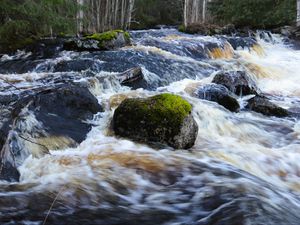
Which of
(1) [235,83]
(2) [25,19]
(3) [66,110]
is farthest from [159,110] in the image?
(2) [25,19]

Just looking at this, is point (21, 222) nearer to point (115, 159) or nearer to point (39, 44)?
point (115, 159)

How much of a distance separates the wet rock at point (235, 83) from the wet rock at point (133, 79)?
6.05 ft

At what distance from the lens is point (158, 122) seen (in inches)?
239

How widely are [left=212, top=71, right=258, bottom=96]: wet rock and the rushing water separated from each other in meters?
0.65

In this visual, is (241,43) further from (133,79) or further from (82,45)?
(133,79)

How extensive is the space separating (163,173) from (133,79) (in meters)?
4.98

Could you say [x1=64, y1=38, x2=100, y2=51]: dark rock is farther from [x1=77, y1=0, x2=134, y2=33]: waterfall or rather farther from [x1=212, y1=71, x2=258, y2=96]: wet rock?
[x1=77, y1=0, x2=134, y2=33]: waterfall

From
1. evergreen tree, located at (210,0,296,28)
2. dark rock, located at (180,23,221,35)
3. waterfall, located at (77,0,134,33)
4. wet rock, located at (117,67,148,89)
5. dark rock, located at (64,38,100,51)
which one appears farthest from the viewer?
waterfall, located at (77,0,134,33)

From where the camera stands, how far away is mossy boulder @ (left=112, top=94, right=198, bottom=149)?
601 centimetres

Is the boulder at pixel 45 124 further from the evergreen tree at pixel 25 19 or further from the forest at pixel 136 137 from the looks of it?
the evergreen tree at pixel 25 19

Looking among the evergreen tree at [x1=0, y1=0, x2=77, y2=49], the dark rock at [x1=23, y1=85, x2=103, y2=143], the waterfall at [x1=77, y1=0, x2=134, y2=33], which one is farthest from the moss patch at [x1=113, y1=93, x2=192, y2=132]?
the waterfall at [x1=77, y1=0, x2=134, y2=33]

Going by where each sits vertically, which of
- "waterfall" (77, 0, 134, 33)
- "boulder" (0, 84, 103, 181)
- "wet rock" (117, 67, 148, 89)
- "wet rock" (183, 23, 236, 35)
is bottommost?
"boulder" (0, 84, 103, 181)

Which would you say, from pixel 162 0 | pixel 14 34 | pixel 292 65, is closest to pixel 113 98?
pixel 14 34

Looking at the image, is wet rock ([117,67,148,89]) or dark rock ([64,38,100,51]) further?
dark rock ([64,38,100,51])
